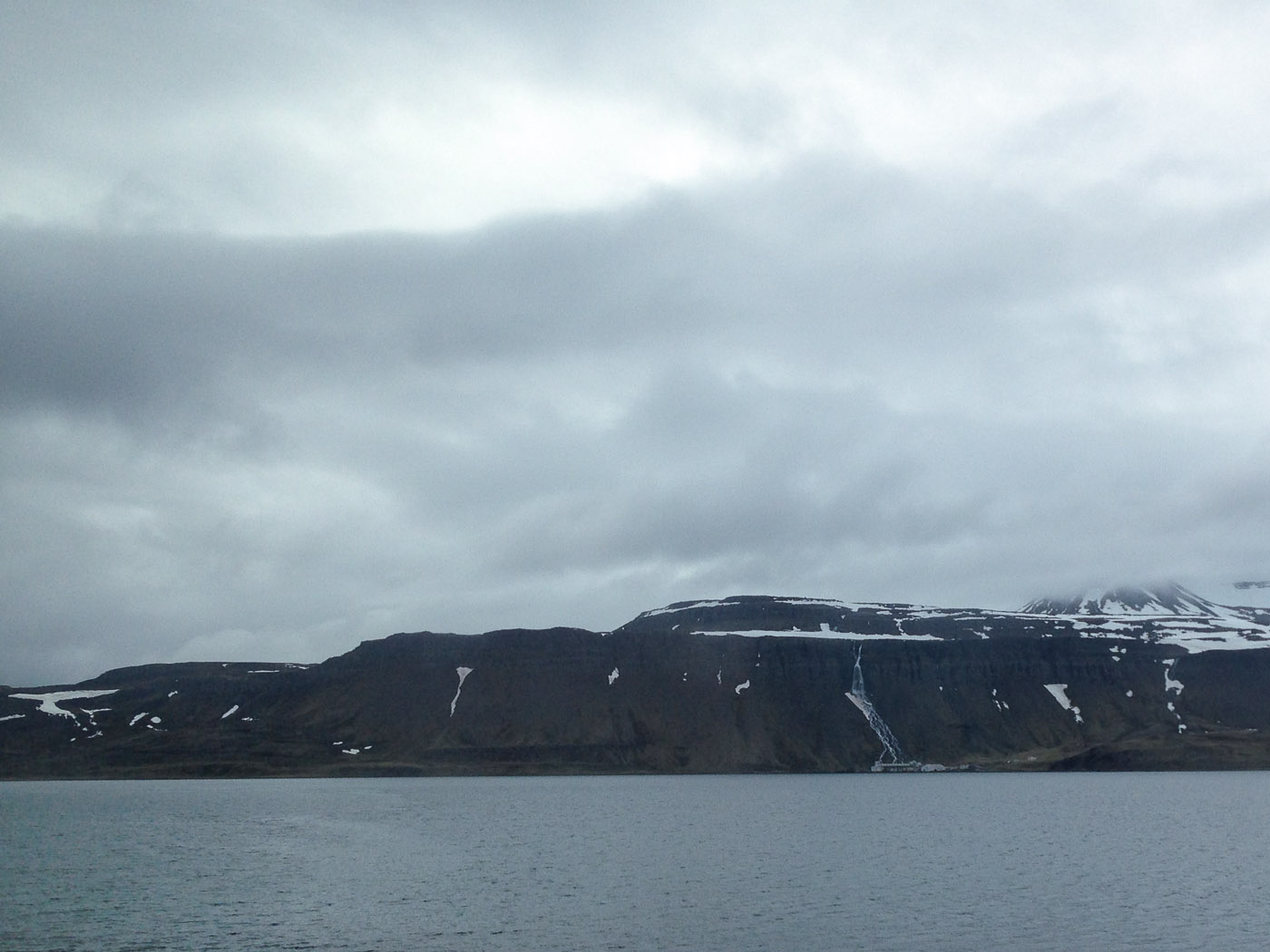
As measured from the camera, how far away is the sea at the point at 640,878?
53.8 m

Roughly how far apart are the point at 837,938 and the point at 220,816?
90331 millimetres

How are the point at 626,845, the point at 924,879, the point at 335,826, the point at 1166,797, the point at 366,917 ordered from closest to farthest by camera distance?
the point at 366,917
the point at 924,879
the point at 626,845
the point at 335,826
the point at 1166,797

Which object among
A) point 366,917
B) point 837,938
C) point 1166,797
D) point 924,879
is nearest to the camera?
point 837,938

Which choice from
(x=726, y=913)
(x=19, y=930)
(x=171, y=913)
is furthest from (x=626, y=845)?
(x=19, y=930)

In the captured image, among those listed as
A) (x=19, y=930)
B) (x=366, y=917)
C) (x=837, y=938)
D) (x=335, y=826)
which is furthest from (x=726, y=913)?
(x=335, y=826)

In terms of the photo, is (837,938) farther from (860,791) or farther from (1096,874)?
(860,791)

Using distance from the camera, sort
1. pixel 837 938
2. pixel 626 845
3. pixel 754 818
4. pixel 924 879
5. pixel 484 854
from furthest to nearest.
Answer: pixel 754 818 < pixel 626 845 < pixel 484 854 < pixel 924 879 < pixel 837 938

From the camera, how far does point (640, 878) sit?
73.4 meters

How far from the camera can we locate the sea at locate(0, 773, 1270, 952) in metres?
53.8

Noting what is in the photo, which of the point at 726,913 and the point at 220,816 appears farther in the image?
the point at 220,816

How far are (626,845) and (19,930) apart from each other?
48.5 m

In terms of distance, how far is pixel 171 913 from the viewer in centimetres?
5922

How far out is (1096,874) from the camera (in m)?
74.4

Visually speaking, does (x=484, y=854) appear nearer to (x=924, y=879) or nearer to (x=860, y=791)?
(x=924, y=879)
